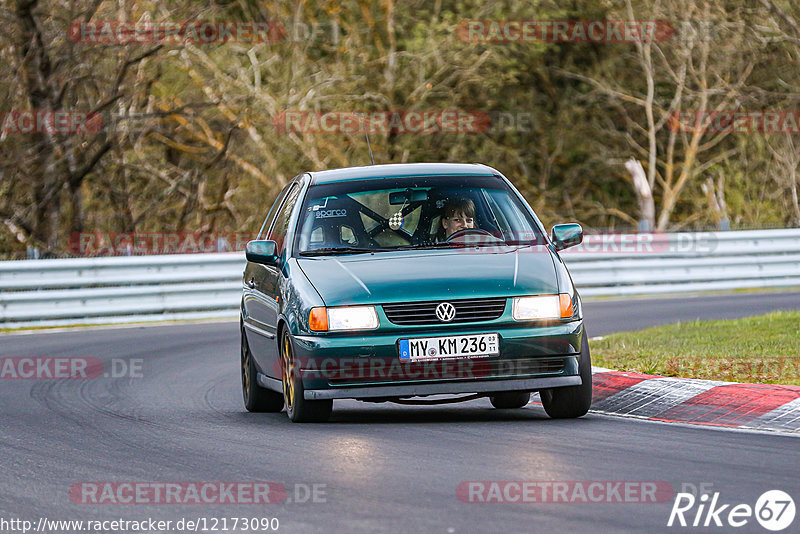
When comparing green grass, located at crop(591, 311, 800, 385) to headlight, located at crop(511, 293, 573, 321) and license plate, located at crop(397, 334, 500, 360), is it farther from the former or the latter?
license plate, located at crop(397, 334, 500, 360)

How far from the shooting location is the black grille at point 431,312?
28.7 feet

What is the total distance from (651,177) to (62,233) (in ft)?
54.7

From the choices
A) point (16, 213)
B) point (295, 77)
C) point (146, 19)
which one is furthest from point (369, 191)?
point (295, 77)

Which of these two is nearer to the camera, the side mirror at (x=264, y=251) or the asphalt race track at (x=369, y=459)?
the asphalt race track at (x=369, y=459)

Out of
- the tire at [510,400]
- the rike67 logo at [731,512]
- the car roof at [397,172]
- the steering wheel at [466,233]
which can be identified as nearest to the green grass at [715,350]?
the tire at [510,400]

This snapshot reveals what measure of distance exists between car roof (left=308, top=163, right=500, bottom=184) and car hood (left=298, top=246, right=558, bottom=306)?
3.19 feet

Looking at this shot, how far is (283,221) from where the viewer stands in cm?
1061

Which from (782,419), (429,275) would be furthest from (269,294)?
(782,419)

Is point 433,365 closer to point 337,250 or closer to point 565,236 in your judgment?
point 337,250

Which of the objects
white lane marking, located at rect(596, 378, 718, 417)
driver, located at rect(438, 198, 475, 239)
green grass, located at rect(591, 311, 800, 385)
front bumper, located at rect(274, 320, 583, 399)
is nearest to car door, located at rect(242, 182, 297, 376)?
front bumper, located at rect(274, 320, 583, 399)

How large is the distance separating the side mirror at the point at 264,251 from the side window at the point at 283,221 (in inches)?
3.3

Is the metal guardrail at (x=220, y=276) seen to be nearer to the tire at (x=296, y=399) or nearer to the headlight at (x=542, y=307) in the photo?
the tire at (x=296, y=399)

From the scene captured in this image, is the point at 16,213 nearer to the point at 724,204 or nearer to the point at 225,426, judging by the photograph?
the point at 225,426

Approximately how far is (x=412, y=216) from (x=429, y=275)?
44.1 inches
